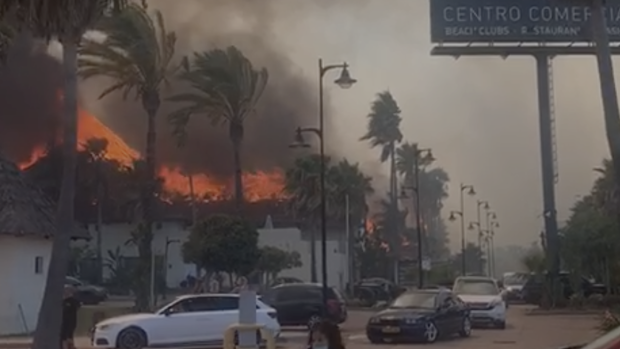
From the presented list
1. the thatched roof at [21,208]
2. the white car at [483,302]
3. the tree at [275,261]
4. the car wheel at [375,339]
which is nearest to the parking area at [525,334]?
the car wheel at [375,339]

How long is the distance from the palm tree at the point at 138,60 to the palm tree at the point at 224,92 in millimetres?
5784

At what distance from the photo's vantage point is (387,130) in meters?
96.3

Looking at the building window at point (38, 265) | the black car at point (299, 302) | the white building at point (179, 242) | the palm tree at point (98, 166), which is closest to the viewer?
the black car at point (299, 302)

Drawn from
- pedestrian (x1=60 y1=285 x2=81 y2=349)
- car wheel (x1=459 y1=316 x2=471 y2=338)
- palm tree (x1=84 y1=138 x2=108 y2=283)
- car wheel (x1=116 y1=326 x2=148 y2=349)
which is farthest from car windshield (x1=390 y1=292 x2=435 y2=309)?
palm tree (x1=84 y1=138 x2=108 y2=283)

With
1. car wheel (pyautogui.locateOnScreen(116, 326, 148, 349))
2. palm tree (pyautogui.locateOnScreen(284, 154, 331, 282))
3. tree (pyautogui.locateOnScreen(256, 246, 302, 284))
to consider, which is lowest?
car wheel (pyautogui.locateOnScreen(116, 326, 148, 349))

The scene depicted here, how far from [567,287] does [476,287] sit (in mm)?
14095

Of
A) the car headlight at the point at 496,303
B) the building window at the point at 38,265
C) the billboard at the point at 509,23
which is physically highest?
the billboard at the point at 509,23

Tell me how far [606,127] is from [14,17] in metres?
13.5

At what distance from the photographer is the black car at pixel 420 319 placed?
26.8 m

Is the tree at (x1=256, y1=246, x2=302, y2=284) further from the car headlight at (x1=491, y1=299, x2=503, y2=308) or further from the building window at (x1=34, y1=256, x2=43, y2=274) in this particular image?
the car headlight at (x1=491, y1=299, x2=503, y2=308)

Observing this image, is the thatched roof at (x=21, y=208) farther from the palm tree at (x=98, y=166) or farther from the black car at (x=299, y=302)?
the palm tree at (x=98, y=166)

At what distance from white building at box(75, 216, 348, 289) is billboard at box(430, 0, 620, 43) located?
1766 cm

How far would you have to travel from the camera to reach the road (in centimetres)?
2608

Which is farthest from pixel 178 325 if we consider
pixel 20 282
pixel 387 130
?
pixel 387 130
